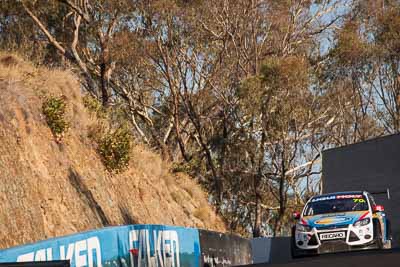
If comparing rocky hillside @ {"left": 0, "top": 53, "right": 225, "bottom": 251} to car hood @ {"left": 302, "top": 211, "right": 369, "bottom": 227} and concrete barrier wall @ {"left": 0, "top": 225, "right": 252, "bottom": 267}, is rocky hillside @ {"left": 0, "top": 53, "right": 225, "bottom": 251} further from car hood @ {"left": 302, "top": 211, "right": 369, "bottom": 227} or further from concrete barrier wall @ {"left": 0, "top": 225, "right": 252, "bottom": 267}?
car hood @ {"left": 302, "top": 211, "right": 369, "bottom": 227}

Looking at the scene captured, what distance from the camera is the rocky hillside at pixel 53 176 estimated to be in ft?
67.8

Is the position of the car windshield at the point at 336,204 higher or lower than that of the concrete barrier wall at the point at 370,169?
lower

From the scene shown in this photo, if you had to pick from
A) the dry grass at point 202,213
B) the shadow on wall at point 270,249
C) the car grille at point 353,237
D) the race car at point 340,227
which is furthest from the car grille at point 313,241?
the dry grass at point 202,213

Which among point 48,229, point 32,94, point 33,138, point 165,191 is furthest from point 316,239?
point 165,191

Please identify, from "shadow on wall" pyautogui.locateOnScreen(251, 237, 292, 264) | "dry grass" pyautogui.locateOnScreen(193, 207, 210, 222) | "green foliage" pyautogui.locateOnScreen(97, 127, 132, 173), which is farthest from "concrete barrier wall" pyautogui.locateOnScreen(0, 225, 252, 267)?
"dry grass" pyautogui.locateOnScreen(193, 207, 210, 222)

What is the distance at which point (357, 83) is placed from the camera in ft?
159

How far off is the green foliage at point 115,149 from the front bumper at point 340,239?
10.4m

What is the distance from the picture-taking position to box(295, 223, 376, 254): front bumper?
787 inches

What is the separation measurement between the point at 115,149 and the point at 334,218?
10.6 meters

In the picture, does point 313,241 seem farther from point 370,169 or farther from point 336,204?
point 370,169

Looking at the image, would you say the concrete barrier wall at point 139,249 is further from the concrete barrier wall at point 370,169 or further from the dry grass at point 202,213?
the concrete barrier wall at point 370,169

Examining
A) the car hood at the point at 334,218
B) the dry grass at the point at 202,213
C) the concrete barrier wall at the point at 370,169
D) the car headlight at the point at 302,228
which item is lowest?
the car headlight at the point at 302,228

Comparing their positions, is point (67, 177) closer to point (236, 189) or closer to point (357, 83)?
point (236, 189)

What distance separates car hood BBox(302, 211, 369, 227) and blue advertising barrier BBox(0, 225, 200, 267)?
9.29 ft
